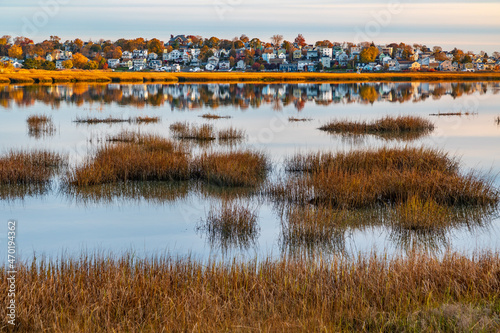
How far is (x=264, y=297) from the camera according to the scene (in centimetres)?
534

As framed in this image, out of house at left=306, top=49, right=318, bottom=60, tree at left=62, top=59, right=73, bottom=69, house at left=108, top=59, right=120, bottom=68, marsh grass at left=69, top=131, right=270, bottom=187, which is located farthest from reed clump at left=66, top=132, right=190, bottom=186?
house at left=306, top=49, right=318, bottom=60

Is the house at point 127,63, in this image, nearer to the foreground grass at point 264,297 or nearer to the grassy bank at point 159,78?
the grassy bank at point 159,78

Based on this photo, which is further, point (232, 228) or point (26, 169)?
point (26, 169)

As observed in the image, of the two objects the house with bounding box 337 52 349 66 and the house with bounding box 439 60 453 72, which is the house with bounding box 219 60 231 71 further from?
the house with bounding box 439 60 453 72

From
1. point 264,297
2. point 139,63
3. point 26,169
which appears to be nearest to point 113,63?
point 139,63

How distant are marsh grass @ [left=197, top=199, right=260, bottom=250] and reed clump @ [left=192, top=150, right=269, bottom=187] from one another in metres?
2.64

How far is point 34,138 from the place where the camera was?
853 inches

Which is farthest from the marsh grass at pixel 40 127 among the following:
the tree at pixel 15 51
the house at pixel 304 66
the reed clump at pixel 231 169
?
the house at pixel 304 66

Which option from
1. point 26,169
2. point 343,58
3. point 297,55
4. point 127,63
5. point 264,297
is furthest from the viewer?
point 297,55

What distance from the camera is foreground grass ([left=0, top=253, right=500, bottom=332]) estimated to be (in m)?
4.86

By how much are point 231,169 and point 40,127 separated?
1495 centimetres

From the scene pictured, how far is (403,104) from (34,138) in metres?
27.1

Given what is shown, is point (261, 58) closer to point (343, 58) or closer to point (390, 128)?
point (343, 58)

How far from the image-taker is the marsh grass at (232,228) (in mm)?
8742
